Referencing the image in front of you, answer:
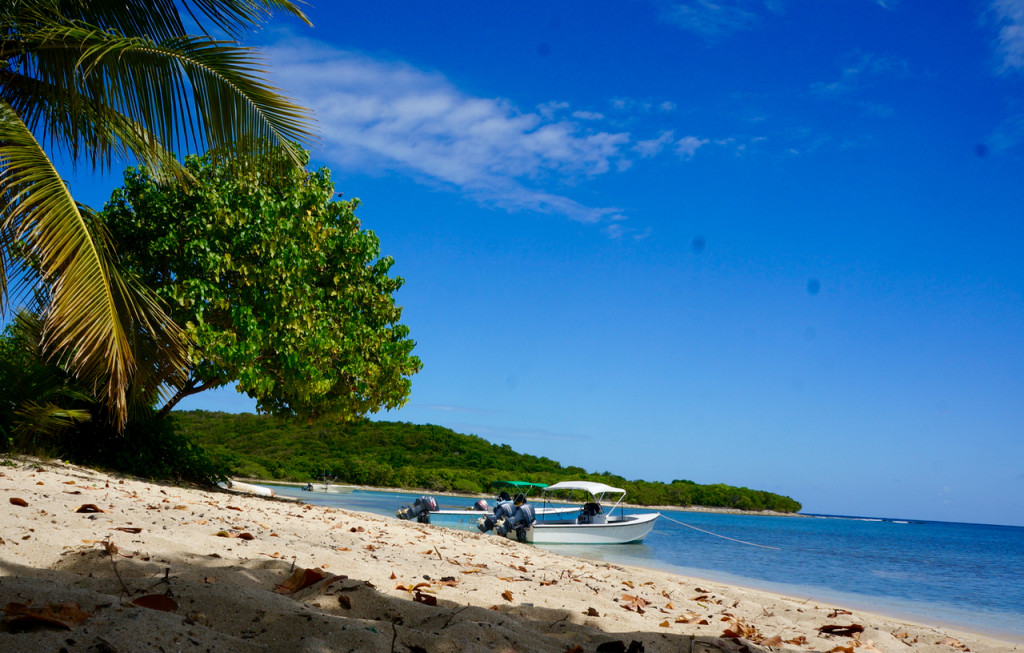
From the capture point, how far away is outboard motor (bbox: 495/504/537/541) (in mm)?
19281

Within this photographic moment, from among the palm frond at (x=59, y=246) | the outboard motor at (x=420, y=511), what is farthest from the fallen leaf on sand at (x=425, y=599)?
the outboard motor at (x=420, y=511)

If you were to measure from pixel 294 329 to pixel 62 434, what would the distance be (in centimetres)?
464

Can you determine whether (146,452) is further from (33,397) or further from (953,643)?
(953,643)

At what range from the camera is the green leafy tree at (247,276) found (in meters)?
12.4

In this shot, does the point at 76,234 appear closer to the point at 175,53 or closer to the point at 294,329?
the point at 175,53

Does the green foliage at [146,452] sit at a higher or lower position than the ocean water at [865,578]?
higher

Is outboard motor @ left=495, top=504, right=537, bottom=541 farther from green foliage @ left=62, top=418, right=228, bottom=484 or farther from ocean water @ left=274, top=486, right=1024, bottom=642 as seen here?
green foliage @ left=62, top=418, right=228, bottom=484

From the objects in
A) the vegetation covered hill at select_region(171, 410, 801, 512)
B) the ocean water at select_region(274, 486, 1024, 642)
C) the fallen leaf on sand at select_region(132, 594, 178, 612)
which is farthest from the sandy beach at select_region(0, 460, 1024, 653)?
the vegetation covered hill at select_region(171, 410, 801, 512)

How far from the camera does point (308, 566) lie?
16.2ft

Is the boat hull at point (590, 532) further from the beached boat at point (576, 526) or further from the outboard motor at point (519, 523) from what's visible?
the outboard motor at point (519, 523)

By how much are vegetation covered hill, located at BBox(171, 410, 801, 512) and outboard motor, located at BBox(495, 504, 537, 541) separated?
32.0 metres

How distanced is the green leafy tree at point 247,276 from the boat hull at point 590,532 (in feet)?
27.6

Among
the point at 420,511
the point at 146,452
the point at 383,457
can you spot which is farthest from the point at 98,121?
the point at 383,457

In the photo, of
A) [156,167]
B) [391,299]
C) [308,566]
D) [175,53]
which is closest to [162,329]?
[156,167]
